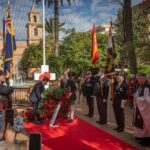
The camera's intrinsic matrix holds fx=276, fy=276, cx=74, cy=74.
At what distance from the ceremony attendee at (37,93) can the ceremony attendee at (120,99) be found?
8.22 feet

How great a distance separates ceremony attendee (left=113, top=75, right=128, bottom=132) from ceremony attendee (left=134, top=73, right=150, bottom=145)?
3.36 ft

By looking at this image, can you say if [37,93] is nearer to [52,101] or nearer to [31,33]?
[52,101]

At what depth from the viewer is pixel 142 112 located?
691 cm

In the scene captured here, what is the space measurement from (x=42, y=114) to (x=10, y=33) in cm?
355

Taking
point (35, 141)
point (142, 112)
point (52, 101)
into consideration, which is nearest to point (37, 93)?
point (52, 101)

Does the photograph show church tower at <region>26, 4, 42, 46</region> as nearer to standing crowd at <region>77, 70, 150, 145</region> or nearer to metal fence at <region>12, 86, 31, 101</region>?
metal fence at <region>12, 86, 31, 101</region>

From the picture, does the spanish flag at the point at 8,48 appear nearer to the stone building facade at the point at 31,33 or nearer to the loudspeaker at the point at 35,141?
the loudspeaker at the point at 35,141

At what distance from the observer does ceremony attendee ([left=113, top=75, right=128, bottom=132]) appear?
8180 millimetres

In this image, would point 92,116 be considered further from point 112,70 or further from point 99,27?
point 99,27

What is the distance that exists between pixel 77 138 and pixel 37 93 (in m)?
2.45

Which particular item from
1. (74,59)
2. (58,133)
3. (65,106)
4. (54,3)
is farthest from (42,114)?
(74,59)

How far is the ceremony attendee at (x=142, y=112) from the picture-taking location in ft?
22.4

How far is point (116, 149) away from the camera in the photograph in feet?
21.8

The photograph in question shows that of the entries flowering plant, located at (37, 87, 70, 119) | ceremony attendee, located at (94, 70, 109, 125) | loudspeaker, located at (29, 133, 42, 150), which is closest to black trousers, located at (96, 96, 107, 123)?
ceremony attendee, located at (94, 70, 109, 125)
